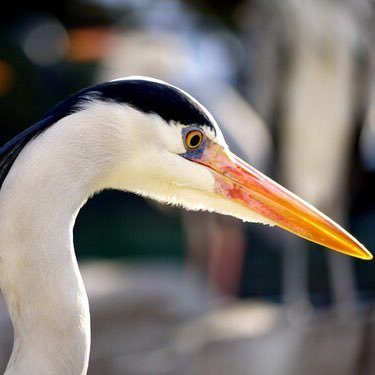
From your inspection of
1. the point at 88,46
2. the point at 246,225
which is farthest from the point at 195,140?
the point at 88,46

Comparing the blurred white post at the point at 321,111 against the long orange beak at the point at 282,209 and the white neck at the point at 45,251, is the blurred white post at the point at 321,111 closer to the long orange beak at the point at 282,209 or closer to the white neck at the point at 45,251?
the long orange beak at the point at 282,209

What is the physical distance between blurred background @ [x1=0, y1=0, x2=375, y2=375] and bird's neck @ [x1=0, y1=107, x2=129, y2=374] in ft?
6.47

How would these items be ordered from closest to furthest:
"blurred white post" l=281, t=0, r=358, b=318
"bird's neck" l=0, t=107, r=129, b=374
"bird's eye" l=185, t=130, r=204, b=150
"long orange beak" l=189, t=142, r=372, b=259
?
"bird's neck" l=0, t=107, r=129, b=374 < "bird's eye" l=185, t=130, r=204, b=150 < "long orange beak" l=189, t=142, r=372, b=259 < "blurred white post" l=281, t=0, r=358, b=318

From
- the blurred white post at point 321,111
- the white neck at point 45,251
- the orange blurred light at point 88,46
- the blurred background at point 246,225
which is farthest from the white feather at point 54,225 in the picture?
the orange blurred light at point 88,46

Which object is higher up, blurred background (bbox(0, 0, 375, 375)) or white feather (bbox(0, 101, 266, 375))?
white feather (bbox(0, 101, 266, 375))

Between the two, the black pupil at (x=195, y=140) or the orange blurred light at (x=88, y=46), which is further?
the orange blurred light at (x=88, y=46)

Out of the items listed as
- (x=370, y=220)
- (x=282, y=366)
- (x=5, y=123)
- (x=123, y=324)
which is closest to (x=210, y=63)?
(x=5, y=123)

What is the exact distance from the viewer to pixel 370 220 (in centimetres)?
718

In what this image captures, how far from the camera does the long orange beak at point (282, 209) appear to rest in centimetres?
182

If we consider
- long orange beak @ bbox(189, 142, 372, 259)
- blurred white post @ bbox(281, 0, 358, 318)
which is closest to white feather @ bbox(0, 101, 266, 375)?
long orange beak @ bbox(189, 142, 372, 259)

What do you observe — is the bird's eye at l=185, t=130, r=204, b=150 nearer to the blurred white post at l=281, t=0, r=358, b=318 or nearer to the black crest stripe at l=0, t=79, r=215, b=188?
the black crest stripe at l=0, t=79, r=215, b=188

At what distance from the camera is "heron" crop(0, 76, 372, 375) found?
1.57 meters

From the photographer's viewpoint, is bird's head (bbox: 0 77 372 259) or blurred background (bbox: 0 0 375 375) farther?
blurred background (bbox: 0 0 375 375)

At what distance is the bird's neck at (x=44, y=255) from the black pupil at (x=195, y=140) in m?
0.21
